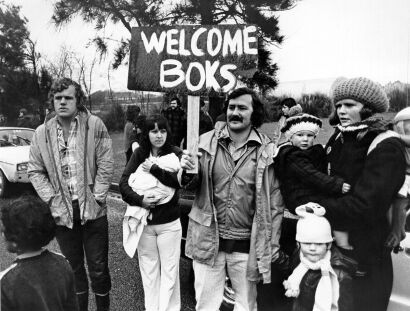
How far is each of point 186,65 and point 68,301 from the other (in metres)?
1.61

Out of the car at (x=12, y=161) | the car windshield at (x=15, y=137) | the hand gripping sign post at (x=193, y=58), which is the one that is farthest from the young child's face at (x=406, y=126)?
the car at (x=12, y=161)

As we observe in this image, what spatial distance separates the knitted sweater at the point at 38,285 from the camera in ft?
6.22

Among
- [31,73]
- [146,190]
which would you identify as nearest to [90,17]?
[31,73]

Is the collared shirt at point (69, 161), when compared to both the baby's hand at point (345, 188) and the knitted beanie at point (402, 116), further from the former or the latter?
the knitted beanie at point (402, 116)

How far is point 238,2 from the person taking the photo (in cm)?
346

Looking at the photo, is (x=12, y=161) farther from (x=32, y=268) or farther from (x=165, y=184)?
(x=32, y=268)

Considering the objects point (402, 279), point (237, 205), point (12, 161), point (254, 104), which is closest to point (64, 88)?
point (254, 104)

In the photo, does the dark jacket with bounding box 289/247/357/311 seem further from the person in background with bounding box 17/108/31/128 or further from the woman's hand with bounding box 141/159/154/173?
the person in background with bounding box 17/108/31/128

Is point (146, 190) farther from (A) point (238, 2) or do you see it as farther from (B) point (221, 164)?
(A) point (238, 2)

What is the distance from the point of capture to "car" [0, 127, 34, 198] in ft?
19.4

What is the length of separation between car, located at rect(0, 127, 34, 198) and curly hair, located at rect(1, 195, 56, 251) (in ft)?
13.0

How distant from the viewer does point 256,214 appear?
245cm

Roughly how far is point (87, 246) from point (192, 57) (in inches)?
59.1

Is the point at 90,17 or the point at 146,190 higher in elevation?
the point at 90,17
